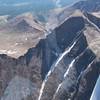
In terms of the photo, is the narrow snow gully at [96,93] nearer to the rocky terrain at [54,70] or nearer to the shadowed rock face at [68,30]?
the rocky terrain at [54,70]

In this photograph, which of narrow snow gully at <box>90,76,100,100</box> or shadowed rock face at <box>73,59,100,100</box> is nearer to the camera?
narrow snow gully at <box>90,76,100,100</box>

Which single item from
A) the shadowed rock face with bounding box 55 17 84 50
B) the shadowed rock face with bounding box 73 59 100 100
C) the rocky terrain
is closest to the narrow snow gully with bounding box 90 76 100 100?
the rocky terrain

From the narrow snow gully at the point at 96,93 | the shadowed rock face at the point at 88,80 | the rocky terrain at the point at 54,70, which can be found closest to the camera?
the narrow snow gully at the point at 96,93

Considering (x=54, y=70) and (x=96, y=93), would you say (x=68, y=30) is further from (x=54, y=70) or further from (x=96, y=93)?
(x=96, y=93)

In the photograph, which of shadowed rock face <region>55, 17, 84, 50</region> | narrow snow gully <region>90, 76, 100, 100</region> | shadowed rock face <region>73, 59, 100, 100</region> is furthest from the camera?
shadowed rock face <region>55, 17, 84, 50</region>

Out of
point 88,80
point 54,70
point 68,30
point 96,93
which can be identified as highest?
point 88,80

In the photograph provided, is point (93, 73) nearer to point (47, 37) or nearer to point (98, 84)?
point (98, 84)

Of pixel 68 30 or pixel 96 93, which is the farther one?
pixel 68 30

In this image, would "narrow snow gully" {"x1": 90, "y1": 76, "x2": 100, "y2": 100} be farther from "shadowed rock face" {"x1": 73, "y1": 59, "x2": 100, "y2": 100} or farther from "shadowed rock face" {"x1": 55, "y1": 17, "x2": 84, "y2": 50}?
"shadowed rock face" {"x1": 55, "y1": 17, "x2": 84, "y2": 50}

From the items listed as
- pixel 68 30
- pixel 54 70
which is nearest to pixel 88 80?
pixel 54 70

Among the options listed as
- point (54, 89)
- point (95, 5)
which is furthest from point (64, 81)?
point (95, 5)

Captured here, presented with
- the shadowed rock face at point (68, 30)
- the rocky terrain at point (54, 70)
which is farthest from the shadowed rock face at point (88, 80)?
the shadowed rock face at point (68, 30)
